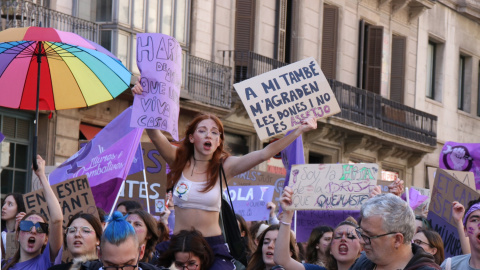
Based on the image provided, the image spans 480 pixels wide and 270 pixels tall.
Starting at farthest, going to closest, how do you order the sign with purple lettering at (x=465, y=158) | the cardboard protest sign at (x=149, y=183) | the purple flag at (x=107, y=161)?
the sign with purple lettering at (x=465, y=158) < the cardboard protest sign at (x=149, y=183) < the purple flag at (x=107, y=161)

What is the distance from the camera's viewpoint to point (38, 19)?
19172mm

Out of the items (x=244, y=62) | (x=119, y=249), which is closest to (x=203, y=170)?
(x=119, y=249)

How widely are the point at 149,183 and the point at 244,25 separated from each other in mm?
13657

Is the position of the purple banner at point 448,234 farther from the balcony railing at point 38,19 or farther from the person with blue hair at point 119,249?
the balcony railing at point 38,19

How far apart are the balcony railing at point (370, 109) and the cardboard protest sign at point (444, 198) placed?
582 inches

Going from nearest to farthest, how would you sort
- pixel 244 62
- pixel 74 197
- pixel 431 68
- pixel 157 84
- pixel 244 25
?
pixel 157 84 → pixel 74 197 → pixel 244 62 → pixel 244 25 → pixel 431 68

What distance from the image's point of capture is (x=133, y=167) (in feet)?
41.1

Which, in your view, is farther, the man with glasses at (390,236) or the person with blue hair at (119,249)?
the person with blue hair at (119,249)

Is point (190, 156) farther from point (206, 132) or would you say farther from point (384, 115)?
point (384, 115)

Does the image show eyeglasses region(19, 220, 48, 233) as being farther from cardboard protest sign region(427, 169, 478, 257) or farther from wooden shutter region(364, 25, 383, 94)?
wooden shutter region(364, 25, 383, 94)

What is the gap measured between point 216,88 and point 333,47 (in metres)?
6.15

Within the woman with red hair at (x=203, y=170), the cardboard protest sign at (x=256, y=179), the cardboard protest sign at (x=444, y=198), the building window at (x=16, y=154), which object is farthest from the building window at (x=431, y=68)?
the woman with red hair at (x=203, y=170)

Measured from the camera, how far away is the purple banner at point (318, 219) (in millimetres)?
11008

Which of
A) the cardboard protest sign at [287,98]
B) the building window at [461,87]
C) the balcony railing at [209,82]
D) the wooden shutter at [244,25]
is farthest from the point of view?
the building window at [461,87]
